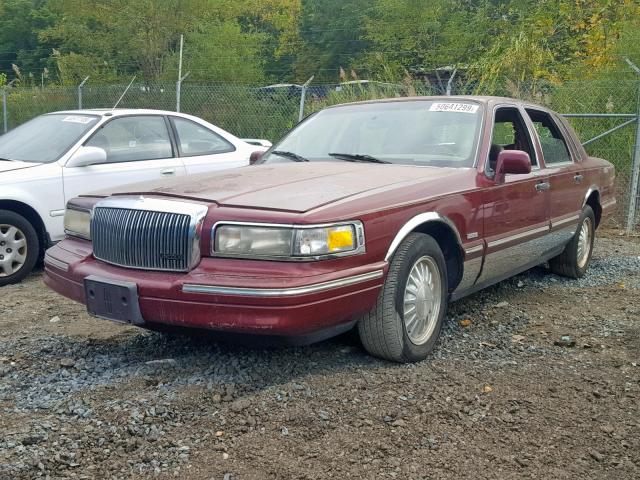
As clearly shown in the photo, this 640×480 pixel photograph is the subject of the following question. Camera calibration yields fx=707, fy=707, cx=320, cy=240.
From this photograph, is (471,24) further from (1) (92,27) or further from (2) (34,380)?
(2) (34,380)

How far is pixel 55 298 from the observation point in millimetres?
5488

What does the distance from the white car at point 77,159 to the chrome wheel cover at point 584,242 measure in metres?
3.48

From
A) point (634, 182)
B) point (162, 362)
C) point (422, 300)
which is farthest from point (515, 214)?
point (634, 182)

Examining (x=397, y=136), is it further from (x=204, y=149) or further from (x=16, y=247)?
(x=16, y=247)

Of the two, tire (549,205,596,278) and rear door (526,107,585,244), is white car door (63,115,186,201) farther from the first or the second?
tire (549,205,596,278)

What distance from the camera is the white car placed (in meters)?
6.02

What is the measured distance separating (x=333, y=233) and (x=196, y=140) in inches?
173

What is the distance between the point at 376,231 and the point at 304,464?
122cm

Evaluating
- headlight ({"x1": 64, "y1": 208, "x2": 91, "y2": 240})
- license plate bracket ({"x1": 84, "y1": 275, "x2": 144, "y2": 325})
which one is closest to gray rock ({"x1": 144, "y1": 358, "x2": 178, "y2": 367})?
license plate bracket ({"x1": 84, "y1": 275, "x2": 144, "y2": 325})

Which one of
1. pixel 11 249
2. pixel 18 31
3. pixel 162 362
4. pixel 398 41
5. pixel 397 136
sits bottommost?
pixel 162 362

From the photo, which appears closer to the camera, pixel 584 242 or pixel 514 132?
pixel 514 132

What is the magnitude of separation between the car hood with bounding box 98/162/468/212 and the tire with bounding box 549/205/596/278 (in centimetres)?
223

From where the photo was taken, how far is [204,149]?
7371 mm

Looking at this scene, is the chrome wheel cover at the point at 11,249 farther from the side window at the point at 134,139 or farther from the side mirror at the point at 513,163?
the side mirror at the point at 513,163
